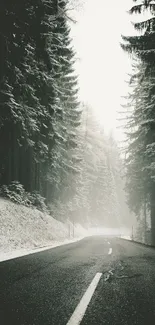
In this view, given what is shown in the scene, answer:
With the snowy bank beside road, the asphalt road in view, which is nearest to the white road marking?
the asphalt road

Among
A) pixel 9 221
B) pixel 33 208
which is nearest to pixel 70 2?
pixel 9 221

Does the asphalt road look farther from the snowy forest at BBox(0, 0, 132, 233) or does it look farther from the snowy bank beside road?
the snowy forest at BBox(0, 0, 132, 233)

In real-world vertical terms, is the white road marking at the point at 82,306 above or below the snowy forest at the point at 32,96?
below

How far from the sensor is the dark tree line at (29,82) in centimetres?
1017

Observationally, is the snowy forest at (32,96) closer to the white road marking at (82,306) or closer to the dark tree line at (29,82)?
the dark tree line at (29,82)

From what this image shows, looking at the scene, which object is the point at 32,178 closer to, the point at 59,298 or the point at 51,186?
the point at 51,186

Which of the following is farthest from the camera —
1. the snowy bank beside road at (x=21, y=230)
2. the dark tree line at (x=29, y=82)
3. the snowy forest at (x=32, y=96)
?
the snowy bank beside road at (x=21, y=230)

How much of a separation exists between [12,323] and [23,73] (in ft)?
37.7

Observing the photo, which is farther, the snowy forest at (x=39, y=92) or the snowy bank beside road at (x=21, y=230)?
the snowy bank beside road at (x=21, y=230)

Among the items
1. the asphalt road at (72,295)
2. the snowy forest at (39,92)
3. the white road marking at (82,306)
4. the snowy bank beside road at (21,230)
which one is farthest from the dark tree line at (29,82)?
the white road marking at (82,306)

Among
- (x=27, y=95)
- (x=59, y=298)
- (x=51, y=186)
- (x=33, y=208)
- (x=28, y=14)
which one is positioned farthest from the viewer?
(x=51, y=186)

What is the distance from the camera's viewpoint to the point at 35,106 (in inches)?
590

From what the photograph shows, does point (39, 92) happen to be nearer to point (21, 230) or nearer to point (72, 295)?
point (21, 230)

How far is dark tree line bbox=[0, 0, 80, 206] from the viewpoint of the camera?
10172mm
